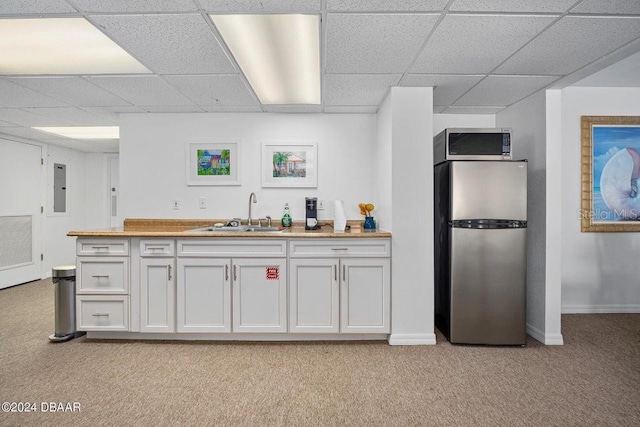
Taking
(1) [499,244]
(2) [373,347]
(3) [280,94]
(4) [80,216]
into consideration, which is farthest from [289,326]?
(4) [80,216]

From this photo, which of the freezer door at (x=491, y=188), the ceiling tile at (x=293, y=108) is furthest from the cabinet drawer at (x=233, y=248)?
the freezer door at (x=491, y=188)

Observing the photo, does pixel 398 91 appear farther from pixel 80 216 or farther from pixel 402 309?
pixel 80 216

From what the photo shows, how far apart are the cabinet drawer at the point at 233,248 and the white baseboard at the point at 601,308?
3.28 m

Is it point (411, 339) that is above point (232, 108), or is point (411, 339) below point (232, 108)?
below

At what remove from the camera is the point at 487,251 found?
2816 millimetres

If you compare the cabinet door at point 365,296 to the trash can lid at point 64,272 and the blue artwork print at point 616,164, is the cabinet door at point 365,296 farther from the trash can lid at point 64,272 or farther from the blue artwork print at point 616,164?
the blue artwork print at point 616,164

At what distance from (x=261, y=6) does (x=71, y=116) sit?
3.25m

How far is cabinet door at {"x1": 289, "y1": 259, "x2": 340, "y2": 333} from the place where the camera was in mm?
2887

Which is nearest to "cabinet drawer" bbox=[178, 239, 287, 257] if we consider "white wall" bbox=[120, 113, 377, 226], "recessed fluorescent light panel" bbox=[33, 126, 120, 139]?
"white wall" bbox=[120, 113, 377, 226]

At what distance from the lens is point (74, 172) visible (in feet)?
19.1

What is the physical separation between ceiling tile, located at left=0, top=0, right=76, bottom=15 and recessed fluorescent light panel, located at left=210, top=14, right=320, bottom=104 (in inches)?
30.9

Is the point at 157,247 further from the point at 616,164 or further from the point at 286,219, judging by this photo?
the point at 616,164

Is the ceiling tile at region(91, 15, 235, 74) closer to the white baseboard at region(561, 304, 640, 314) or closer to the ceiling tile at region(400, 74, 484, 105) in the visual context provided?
the ceiling tile at region(400, 74, 484, 105)

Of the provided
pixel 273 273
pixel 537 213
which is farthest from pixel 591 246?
pixel 273 273
